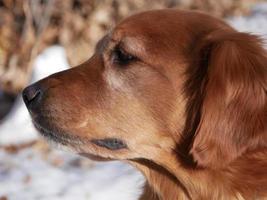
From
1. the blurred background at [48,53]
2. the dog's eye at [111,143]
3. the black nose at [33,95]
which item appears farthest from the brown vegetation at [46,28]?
the dog's eye at [111,143]

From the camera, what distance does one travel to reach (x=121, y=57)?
341 centimetres

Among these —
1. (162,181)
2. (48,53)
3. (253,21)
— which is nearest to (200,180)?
(162,181)

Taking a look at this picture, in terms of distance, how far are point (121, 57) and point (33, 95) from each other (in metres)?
0.53

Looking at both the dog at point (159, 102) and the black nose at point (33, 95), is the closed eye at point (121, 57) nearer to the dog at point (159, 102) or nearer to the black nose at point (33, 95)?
the dog at point (159, 102)

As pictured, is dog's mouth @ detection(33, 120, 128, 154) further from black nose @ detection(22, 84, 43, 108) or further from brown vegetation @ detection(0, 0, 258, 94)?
brown vegetation @ detection(0, 0, 258, 94)

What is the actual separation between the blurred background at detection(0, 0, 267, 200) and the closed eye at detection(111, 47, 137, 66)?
2.20 m

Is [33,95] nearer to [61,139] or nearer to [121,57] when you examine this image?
[61,139]

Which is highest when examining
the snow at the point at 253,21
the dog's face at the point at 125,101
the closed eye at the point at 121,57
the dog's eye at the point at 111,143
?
the closed eye at the point at 121,57

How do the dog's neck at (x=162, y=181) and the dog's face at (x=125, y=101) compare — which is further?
the dog's neck at (x=162, y=181)

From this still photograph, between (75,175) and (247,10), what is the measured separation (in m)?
4.13

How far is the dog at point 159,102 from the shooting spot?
3.20 metres

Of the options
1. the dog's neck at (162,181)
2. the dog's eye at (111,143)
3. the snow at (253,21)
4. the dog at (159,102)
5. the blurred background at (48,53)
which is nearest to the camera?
the dog at (159,102)

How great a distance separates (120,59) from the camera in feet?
11.2

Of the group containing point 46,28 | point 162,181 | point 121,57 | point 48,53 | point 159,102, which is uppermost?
point 121,57
